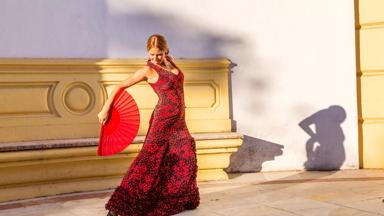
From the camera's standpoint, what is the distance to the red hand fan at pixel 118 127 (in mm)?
5332

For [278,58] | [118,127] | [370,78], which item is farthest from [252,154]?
[118,127]

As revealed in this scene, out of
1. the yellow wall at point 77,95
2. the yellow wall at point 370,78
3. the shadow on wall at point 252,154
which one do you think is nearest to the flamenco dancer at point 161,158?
the yellow wall at point 77,95

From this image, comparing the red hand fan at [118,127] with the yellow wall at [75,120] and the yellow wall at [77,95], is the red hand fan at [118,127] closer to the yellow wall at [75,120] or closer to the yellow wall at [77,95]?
the yellow wall at [75,120]

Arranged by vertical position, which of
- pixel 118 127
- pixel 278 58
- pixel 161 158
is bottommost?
pixel 161 158

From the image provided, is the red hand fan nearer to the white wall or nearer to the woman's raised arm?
the woman's raised arm

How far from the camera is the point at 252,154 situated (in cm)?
798

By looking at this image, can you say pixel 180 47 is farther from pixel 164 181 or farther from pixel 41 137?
pixel 164 181

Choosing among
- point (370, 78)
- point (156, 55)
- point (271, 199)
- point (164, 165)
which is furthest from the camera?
point (370, 78)

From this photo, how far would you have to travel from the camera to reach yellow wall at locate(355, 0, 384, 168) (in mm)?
8062

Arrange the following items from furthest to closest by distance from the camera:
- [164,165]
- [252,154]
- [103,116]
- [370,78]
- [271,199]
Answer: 1. [370,78]
2. [252,154]
3. [271,199]
4. [164,165]
5. [103,116]

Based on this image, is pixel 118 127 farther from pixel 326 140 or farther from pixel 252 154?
pixel 326 140

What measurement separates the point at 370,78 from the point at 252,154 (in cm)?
188

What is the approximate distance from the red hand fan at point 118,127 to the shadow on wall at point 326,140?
3.25 metres

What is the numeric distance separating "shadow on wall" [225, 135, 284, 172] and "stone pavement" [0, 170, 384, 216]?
1.06 ft
